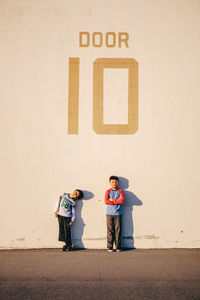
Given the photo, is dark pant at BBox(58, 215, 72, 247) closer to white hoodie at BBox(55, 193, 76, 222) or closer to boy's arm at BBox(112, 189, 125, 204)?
white hoodie at BBox(55, 193, 76, 222)

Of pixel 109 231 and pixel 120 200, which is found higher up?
pixel 120 200

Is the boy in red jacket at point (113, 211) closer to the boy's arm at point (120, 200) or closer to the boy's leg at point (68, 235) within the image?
the boy's arm at point (120, 200)

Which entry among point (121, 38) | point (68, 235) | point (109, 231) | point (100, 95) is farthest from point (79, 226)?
point (121, 38)

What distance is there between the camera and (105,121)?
6160 mm

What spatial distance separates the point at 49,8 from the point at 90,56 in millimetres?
1460

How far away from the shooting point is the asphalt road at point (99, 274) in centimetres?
398

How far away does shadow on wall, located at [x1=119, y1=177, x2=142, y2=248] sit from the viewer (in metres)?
6.12

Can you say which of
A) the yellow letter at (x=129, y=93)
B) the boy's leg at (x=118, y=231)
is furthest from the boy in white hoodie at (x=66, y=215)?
the yellow letter at (x=129, y=93)

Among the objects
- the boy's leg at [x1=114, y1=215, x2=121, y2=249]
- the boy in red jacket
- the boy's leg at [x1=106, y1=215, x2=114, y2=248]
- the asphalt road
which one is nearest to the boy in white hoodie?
the asphalt road

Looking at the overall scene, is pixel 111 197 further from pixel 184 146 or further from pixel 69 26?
pixel 69 26

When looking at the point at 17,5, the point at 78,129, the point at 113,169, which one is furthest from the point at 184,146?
the point at 17,5

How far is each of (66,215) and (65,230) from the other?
34cm

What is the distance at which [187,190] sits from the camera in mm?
6125

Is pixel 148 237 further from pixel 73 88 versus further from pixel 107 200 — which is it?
pixel 73 88
